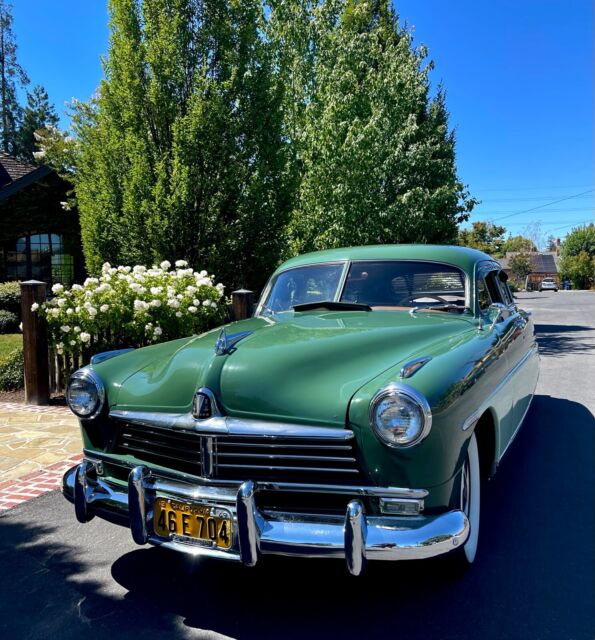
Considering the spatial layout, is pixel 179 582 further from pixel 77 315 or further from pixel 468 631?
pixel 77 315

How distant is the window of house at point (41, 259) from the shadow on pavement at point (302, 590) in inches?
609

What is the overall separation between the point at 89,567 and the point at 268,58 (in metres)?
8.97

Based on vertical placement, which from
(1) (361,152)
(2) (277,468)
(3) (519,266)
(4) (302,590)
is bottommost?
(4) (302,590)

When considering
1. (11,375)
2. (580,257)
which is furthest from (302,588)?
(580,257)

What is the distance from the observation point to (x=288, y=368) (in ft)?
8.28

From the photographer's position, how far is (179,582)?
275 cm

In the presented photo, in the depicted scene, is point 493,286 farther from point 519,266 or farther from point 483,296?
point 519,266

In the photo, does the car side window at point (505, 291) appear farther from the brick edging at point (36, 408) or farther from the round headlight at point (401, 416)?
the brick edging at point (36, 408)

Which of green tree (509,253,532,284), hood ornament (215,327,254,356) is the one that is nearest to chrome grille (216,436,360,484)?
hood ornament (215,327,254,356)

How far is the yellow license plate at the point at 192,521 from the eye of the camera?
2262 millimetres

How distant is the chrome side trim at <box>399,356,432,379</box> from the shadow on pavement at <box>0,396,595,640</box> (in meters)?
0.90

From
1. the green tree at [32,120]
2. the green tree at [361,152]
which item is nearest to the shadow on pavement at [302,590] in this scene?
the green tree at [361,152]

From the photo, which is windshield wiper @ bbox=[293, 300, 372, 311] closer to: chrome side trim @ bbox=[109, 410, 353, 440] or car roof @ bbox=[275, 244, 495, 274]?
car roof @ bbox=[275, 244, 495, 274]

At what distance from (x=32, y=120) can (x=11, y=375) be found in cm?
4033
